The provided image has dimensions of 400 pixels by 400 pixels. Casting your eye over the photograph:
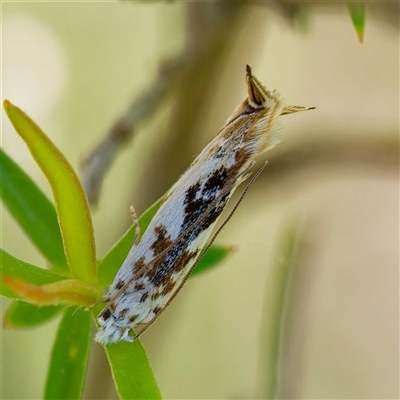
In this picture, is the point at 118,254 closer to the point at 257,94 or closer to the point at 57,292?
the point at 57,292

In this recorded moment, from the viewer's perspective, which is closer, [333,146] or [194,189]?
[194,189]

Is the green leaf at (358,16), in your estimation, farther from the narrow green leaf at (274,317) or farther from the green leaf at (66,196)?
the narrow green leaf at (274,317)

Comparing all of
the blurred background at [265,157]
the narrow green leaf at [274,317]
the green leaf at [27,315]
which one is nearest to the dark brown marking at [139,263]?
the green leaf at [27,315]

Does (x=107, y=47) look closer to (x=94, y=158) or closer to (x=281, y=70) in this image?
(x=94, y=158)

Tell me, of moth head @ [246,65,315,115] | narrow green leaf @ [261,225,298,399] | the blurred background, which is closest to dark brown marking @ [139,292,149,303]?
moth head @ [246,65,315,115]

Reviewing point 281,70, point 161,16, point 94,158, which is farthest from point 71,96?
point 281,70

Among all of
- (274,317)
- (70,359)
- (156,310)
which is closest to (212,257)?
(156,310)
